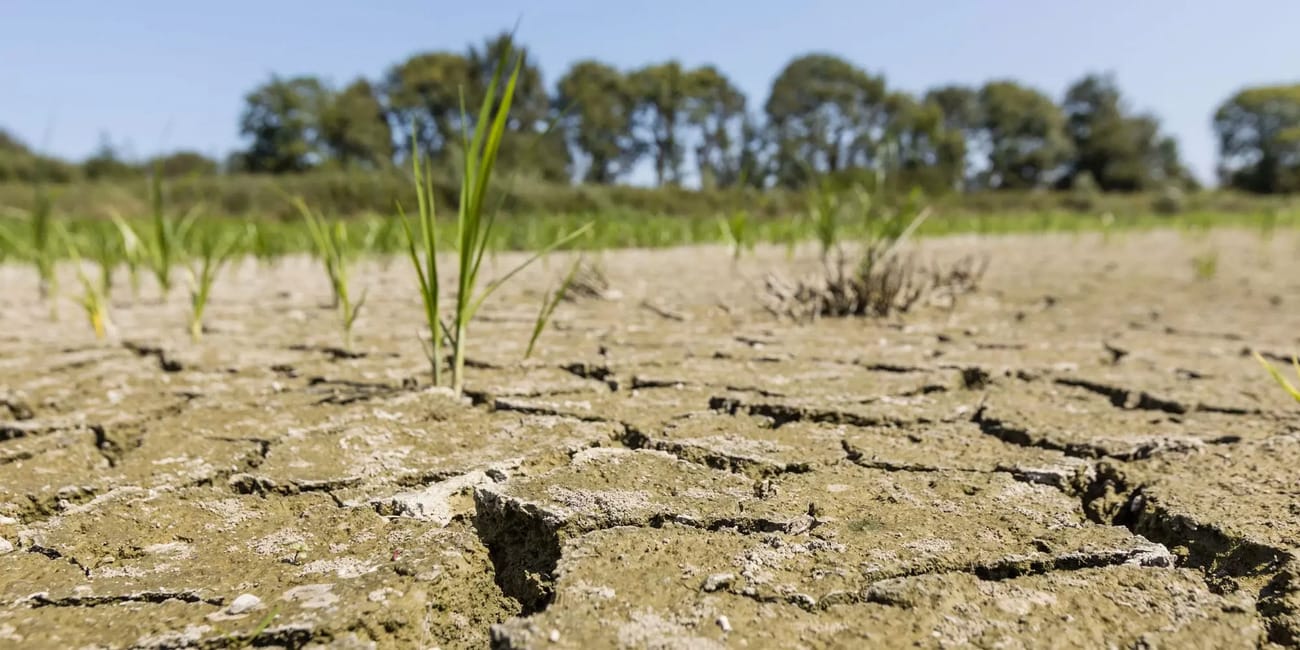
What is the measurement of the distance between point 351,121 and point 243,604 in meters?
24.4

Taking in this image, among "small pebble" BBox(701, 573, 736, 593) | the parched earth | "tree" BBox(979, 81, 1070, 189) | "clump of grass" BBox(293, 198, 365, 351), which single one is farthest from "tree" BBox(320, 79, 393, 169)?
"tree" BBox(979, 81, 1070, 189)

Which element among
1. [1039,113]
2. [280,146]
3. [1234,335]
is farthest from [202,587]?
[1039,113]

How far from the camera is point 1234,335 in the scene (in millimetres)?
2000

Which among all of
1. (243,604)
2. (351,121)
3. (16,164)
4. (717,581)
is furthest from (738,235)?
(351,121)

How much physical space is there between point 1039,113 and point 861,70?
9.10 metres


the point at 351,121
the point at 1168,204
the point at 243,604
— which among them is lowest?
the point at 243,604

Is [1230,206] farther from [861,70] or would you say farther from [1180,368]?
[1180,368]

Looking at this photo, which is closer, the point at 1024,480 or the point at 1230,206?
the point at 1024,480

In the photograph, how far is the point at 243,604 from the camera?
0.70 meters

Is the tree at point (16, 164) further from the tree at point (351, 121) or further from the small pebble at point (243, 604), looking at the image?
the small pebble at point (243, 604)

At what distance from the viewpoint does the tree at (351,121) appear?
21.3 metres

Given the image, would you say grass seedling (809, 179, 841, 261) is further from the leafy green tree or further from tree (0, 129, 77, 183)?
the leafy green tree

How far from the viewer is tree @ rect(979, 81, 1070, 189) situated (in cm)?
3228

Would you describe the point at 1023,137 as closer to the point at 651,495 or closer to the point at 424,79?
the point at 424,79
